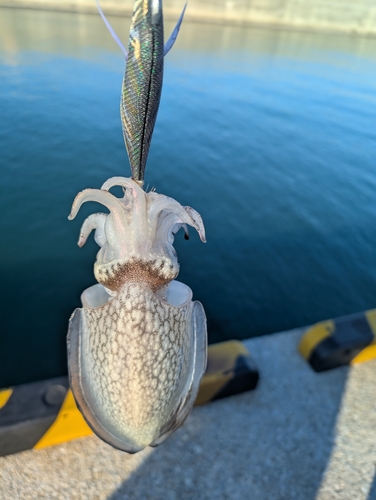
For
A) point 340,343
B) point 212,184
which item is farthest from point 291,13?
point 340,343

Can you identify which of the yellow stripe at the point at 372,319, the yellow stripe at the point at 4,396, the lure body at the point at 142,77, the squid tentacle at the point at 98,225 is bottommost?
the yellow stripe at the point at 4,396

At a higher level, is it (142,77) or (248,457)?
(142,77)

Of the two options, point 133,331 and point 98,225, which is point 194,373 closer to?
point 133,331

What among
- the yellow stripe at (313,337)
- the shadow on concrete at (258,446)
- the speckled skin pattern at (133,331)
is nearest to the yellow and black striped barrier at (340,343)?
the yellow stripe at (313,337)

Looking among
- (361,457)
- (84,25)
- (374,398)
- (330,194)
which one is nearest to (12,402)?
(361,457)

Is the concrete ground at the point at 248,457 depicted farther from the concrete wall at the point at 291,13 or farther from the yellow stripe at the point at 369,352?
the concrete wall at the point at 291,13

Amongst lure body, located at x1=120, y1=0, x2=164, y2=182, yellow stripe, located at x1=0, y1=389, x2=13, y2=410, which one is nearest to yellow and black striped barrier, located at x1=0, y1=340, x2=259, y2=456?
yellow stripe, located at x1=0, y1=389, x2=13, y2=410
